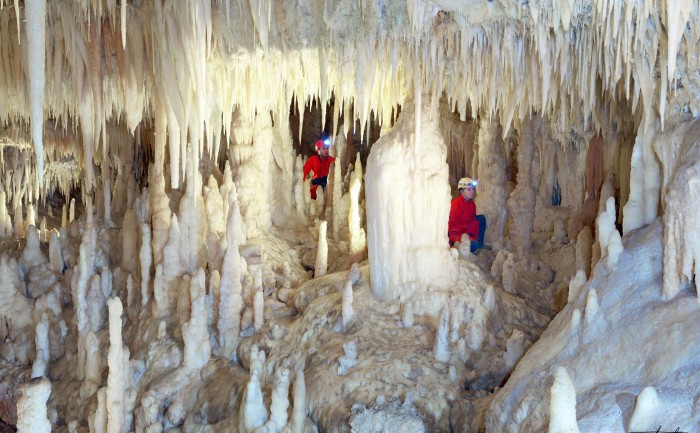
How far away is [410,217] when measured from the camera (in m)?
7.73

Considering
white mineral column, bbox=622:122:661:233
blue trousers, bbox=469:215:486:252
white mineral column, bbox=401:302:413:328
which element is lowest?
white mineral column, bbox=401:302:413:328

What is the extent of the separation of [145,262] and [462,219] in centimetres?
414

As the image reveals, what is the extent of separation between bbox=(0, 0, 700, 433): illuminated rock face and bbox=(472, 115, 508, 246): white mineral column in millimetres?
30

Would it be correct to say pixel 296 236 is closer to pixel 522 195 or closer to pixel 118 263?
pixel 118 263

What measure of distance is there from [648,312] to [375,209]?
349 centimetres

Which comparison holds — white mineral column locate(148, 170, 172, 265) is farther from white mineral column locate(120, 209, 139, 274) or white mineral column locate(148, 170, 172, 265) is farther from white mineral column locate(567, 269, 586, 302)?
white mineral column locate(567, 269, 586, 302)

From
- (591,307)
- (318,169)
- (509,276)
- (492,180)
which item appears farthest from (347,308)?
(318,169)

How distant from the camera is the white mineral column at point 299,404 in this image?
6.09 metres

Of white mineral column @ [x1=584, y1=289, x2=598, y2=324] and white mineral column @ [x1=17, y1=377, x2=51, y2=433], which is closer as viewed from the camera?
white mineral column @ [x1=17, y1=377, x2=51, y2=433]

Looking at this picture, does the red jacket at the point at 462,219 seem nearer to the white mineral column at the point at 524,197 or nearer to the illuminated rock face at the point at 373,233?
the illuminated rock face at the point at 373,233

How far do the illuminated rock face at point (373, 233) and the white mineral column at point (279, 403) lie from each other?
3 centimetres

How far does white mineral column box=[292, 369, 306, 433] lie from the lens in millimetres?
6090

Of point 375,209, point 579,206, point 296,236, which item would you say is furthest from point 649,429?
point 296,236

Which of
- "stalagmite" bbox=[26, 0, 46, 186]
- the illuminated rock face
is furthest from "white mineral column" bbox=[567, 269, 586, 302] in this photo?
"stalagmite" bbox=[26, 0, 46, 186]
